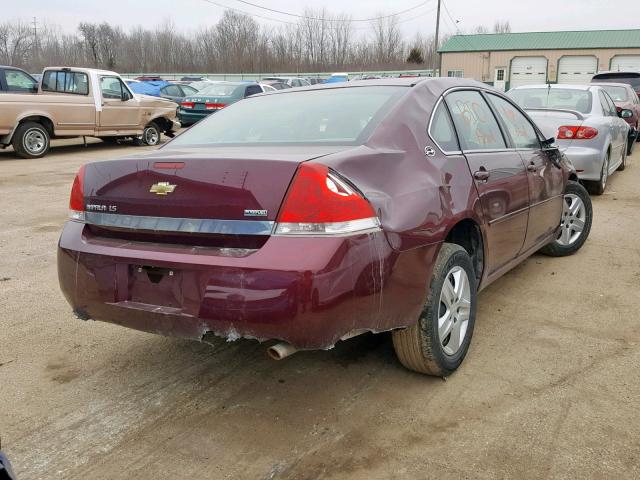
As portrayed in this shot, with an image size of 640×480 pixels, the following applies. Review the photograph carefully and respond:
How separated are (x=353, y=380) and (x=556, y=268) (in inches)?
109

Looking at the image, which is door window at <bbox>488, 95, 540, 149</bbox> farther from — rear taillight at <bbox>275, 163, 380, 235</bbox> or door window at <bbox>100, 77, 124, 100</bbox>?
door window at <bbox>100, 77, 124, 100</bbox>

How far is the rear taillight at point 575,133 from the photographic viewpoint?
25.1 ft

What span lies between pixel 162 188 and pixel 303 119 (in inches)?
39.8

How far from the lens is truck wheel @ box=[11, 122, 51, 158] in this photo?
475 inches

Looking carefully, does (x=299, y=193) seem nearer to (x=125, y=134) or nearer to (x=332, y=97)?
(x=332, y=97)

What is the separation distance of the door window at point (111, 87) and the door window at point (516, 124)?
11201 mm

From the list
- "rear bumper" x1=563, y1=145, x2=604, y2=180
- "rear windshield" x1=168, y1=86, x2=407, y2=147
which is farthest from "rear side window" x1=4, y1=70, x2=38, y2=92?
"rear bumper" x1=563, y1=145, x2=604, y2=180

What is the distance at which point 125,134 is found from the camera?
1411cm

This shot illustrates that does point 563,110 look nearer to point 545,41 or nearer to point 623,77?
point 623,77

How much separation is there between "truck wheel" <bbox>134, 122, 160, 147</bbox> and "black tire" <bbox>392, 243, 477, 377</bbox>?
42.0 feet

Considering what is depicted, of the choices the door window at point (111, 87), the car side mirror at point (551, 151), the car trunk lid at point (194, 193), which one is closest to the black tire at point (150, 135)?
the door window at point (111, 87)

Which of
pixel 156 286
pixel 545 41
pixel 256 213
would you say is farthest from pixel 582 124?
pixel 545 41

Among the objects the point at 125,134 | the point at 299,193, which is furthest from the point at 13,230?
the point at 125,134

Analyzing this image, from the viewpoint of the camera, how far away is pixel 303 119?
337 centimetres
